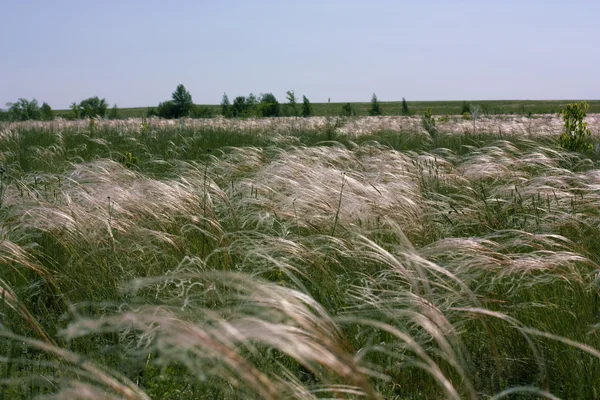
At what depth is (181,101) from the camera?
34719 millimetres

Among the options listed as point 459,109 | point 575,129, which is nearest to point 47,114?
point 575,129

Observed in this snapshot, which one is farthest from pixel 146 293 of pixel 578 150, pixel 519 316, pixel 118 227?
pixel 578 150

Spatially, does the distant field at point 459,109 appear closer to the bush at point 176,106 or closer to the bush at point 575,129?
the bush at point 176,106

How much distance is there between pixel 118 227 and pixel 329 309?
3.99 feet

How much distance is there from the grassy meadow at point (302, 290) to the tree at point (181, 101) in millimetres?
29765

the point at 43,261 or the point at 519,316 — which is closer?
the point at 519,316

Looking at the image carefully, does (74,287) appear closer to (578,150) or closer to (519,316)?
(519,316)

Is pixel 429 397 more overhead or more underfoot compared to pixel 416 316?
more underfoot

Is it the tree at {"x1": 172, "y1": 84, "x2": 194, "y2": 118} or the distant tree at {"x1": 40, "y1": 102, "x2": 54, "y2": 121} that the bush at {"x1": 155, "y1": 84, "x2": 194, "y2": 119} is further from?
the distant tree at {"x1": 40, "y1": 102, "x2": 54, "y2": 121}

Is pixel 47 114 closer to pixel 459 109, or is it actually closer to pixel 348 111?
pixel 348 111

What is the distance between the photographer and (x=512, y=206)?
3.84 metres

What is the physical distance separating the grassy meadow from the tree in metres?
29.8

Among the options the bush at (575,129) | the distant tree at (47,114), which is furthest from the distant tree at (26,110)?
the bush at (575,129)

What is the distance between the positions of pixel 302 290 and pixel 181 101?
33632mm
